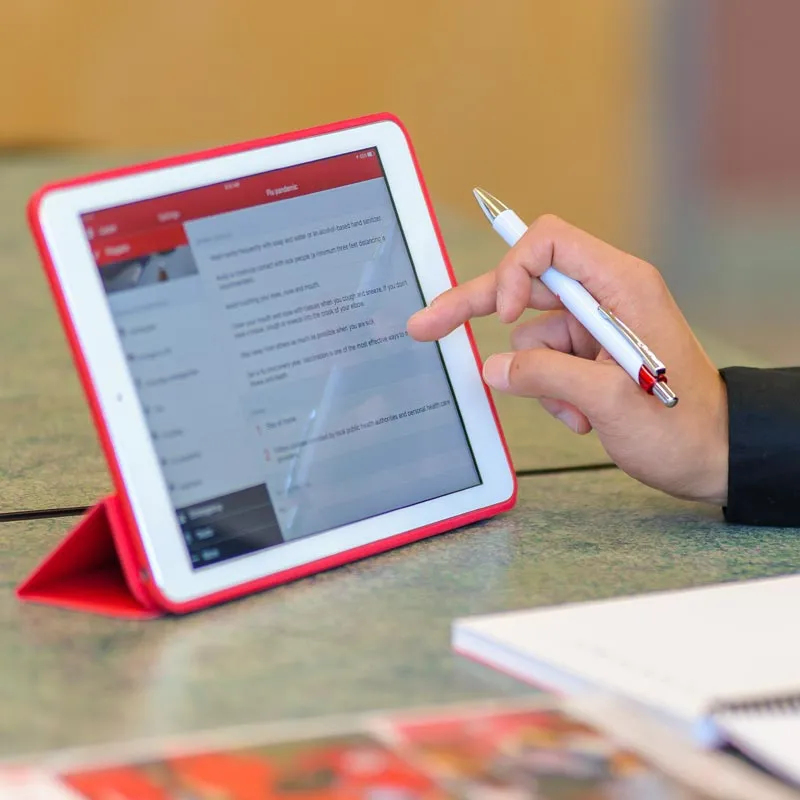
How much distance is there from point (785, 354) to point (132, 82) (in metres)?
2.21

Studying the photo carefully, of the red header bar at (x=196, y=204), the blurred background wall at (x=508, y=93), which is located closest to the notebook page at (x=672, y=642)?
the red header bar at (x=196, y=204)

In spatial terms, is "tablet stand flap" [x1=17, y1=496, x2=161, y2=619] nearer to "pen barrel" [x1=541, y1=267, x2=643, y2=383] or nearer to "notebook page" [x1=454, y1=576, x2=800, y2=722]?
"notebook page" [x1=454, y1=576, x2=800, y2=722]

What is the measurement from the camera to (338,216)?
2.60 ft

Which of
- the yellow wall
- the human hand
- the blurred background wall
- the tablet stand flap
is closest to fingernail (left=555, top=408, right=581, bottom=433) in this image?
the human hand

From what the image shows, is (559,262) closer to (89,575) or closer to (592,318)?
(592,318)

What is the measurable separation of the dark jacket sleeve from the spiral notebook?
126 millimetres

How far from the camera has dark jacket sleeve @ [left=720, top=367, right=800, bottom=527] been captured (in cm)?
85

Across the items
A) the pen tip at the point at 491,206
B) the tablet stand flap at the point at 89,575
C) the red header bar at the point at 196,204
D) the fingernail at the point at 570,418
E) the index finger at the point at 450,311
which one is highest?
the red header bar at the point at 196,204

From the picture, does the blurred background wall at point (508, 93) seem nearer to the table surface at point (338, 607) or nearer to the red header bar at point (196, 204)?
the table surface at point (338, 607)

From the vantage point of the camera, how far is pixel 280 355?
2.47 ft

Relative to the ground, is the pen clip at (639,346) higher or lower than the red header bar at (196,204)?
lower

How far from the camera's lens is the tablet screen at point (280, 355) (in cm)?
71

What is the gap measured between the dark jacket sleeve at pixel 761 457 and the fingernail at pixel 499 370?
0.15m

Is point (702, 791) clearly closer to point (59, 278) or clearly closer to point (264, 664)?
point (264, 664)
